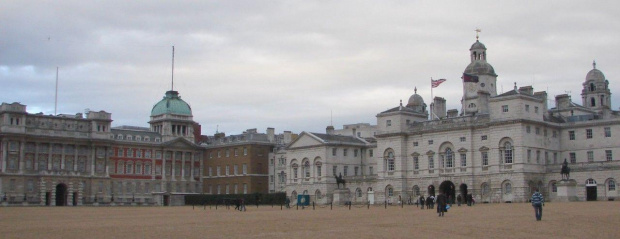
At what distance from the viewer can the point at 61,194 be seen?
104500 millimetres

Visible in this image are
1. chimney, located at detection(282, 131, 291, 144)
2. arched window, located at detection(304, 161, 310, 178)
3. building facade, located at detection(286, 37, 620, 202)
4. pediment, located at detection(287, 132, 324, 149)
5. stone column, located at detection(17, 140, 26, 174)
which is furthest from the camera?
chimney, located at detection(282, 131, 291, 144)

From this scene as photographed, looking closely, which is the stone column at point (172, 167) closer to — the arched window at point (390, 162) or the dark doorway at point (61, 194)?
the dark doorway at point (61, 194)

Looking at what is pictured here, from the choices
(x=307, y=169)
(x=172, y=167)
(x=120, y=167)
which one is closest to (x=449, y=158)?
(x=307, y=169)

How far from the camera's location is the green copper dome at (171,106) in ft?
389

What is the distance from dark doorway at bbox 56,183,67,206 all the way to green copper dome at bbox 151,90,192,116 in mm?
20540

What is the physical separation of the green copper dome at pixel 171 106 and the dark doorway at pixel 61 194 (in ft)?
67.4

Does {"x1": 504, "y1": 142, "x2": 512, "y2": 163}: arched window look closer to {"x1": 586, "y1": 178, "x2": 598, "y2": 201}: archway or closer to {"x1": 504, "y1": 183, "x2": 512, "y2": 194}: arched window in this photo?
{"x1": 504, "y1": 183, "x2": 512, "y2": 194}: arched window

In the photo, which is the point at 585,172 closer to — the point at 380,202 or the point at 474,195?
the point at 474,195

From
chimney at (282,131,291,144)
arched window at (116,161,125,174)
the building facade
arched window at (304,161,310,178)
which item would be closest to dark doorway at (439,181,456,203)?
the building facade

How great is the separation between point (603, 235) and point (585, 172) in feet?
156

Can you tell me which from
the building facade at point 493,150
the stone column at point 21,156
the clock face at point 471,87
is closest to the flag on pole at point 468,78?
the building facade at point 493,150

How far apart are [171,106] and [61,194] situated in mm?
22446

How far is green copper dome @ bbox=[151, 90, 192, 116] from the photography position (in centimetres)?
11869

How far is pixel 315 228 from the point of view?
31312 mm
